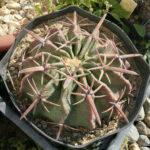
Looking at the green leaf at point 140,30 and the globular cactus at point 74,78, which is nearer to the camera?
the globular cactus at point 74,78

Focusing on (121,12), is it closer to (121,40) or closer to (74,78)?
(121,40)

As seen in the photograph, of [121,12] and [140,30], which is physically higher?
[121,12]

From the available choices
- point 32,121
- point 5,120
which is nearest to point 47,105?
point 32,121

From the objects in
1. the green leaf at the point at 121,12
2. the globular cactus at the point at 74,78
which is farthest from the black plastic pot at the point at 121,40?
the green leaf at the point at 121,12

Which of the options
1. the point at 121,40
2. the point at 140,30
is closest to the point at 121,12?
the point at 140,30

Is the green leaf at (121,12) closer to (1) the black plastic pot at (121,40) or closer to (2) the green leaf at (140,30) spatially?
(2) the green leaf at (140,30)

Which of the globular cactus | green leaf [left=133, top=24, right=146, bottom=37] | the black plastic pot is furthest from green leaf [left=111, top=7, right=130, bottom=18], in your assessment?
the globular cactus

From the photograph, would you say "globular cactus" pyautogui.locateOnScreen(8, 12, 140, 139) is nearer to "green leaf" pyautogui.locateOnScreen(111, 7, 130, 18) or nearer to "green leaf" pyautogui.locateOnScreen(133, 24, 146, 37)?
"green leaf" pyautogui.locateOnScreen(111, 7, 130, 18)

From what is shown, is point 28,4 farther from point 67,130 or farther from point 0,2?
point 67,130
